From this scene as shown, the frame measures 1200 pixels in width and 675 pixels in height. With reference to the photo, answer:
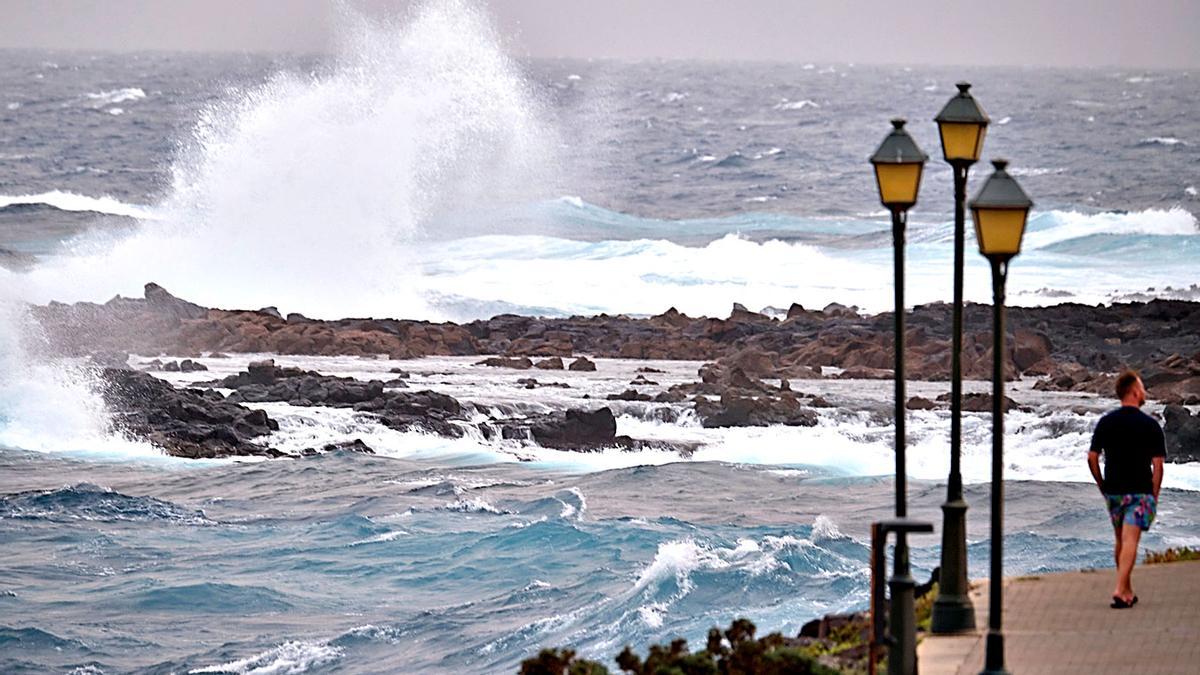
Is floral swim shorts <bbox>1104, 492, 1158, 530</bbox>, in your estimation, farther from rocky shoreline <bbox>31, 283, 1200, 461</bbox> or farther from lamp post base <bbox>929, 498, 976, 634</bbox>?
rocky shoreline <bbox>31, 283, 1200, 461</bbox>

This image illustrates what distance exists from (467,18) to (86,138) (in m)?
18.9

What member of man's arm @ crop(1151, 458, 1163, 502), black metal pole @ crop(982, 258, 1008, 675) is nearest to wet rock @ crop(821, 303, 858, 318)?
man's arm @ crop(1151, 458, 1163, 502)

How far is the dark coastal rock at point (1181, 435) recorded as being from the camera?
57.7 feet

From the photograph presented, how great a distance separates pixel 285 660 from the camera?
10.7 meters

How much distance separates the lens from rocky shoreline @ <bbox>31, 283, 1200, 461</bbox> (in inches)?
823

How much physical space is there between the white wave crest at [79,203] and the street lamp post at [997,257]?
4409cm

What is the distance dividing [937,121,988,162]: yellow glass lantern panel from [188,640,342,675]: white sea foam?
15.6 ft

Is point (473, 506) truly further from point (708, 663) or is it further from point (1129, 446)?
point (708, 663)

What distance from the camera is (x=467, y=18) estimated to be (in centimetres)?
4334

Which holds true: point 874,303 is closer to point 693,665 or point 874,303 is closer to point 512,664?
point 512,664

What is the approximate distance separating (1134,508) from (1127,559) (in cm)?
24

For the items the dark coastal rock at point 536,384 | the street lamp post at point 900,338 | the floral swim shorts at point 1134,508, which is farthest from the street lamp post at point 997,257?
the dark coastal rock at point 536,384

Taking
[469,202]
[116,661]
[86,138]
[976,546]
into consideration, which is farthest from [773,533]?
[86,138]

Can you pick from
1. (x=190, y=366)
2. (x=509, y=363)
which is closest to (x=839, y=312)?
(x=509, y=363)
